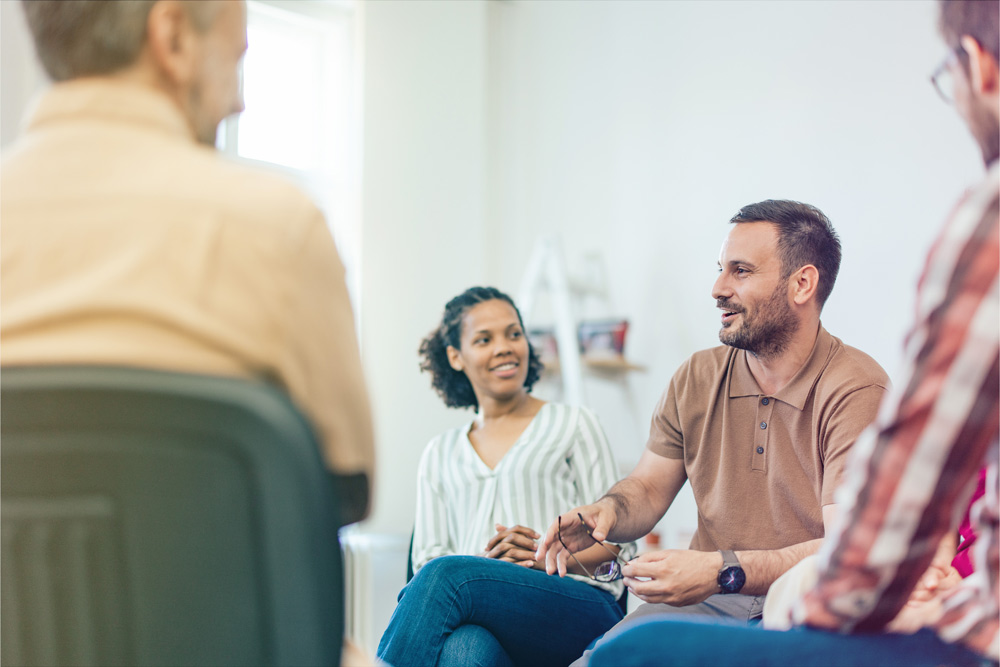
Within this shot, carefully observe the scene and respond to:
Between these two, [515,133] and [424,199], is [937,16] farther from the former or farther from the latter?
[515,133]

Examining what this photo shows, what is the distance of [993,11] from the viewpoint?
735 mm

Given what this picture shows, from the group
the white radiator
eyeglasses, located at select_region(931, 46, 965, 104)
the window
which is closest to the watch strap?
eyeglasses, located at select_region(931, 46, 965, 104)

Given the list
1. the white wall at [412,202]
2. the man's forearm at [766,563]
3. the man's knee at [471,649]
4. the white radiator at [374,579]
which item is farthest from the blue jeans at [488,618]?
the white wall at [412,202]

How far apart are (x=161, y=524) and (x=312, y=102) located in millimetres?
3217

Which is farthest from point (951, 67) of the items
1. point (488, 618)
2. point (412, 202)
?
point (412, 202)

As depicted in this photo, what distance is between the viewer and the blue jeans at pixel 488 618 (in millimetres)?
1570

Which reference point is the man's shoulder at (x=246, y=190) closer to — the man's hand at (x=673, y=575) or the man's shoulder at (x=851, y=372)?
the man's hand at (x=673, y=575)

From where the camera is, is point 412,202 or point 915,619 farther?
point 412,202

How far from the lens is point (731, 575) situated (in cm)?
132

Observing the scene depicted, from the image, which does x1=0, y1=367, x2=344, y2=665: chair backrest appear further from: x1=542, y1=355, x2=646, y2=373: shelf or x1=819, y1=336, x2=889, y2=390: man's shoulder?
x1=542, y1=355, x2=646, y2=373: shelf

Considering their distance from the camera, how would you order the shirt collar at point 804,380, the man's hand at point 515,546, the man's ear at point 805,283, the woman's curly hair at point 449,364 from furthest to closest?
the woman's curly hair at point 449,364
the man's hand at point 515,546
the man's ear at point 805,283
the shirt collar at point 804,380

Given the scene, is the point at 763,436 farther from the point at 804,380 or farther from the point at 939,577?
the point at 939,577

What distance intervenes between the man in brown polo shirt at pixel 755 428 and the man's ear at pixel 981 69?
79 cm

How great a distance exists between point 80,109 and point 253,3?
2.89 m
